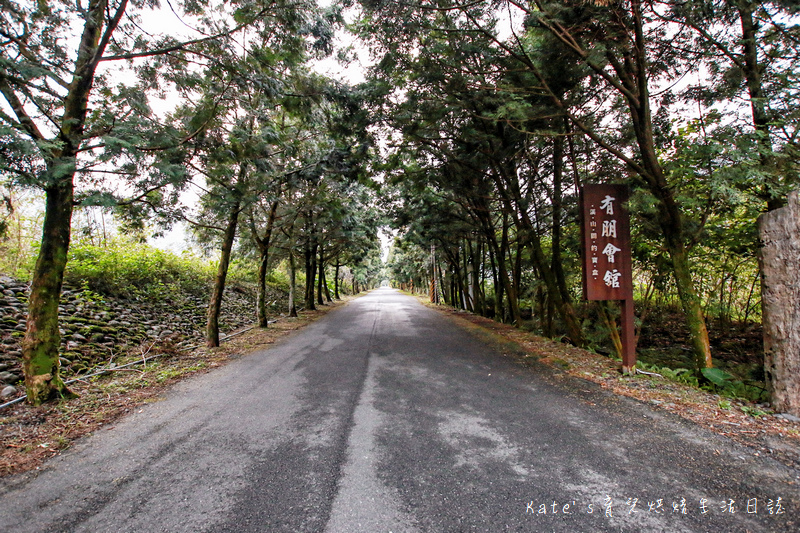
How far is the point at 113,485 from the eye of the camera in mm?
2455

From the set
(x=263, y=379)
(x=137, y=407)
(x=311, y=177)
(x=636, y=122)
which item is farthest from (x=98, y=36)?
(x=636, y=122)

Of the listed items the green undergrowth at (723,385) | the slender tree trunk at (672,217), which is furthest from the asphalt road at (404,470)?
the slender tree trunk at (672,217)

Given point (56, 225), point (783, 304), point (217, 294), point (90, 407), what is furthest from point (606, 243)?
point (217, 294)

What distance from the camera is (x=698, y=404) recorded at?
375 centimetres

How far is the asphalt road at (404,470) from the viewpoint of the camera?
2.05 m

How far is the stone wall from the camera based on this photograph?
17.4ft

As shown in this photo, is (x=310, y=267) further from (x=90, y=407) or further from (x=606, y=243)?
(x=606, y=243)

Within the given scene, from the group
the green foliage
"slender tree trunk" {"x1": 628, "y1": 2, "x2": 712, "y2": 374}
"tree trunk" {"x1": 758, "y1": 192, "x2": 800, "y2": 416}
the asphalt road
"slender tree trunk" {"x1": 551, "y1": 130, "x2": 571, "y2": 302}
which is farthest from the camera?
the green foliage

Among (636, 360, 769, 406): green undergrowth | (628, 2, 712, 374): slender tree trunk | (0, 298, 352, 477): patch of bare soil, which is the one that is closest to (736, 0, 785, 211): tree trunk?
(628, 2, 712, 374): slender tree trunk

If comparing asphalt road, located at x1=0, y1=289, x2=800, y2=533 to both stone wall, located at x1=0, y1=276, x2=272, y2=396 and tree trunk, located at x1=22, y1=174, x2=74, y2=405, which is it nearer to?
tree trunk, located at x1=22, y1=174, x2=74, y2=405

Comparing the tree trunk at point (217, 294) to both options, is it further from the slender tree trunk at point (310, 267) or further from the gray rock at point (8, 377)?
the slender tree trunk at point (310, 267)

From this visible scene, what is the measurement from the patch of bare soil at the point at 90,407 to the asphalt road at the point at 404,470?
9.2 inches

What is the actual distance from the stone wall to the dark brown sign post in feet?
27.2

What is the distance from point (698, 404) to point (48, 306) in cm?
806
